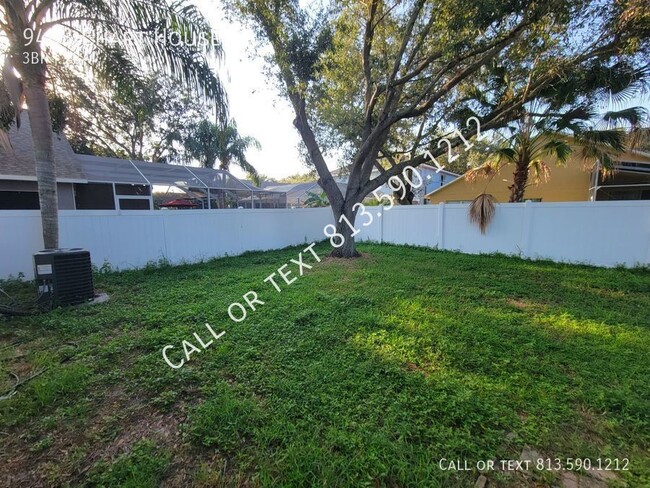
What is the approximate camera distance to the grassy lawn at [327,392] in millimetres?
1526

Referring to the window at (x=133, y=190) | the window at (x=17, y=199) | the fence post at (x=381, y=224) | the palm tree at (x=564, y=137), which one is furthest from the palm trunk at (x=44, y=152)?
the palm tree at (x=564, y=137)

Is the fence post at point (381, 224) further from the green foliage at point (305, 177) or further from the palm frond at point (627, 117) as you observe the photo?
the palm frond at point (627, 117)

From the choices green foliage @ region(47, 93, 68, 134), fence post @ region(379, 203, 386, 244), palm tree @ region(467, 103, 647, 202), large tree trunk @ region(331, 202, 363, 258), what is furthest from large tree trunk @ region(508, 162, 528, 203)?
green foliage @ region(47, 93, 68, 134)

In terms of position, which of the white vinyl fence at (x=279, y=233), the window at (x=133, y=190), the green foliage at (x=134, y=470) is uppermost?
the window at (x=133, y=190)

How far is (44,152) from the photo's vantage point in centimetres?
405

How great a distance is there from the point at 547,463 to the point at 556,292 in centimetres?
383

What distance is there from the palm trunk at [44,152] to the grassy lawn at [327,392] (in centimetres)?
161

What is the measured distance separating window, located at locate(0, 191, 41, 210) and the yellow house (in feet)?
51.0

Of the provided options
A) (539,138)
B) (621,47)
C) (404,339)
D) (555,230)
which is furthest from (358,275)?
(539,138)

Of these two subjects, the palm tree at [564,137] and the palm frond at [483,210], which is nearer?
the palm tree at [564,137]

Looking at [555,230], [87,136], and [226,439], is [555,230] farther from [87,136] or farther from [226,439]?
[87,136]

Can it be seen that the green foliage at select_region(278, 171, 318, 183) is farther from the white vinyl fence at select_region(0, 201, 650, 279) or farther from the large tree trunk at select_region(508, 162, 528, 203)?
the large tree trunk at select_region(508, 162, 528, 203)

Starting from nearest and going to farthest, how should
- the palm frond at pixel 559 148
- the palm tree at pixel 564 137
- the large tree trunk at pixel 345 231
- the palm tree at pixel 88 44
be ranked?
1. the palm tree at pixel 88 44
2. the palm tree at pixel 564 137
3. the palm frond at pixel 559 148
4. the large tree trunk at pixel 345 231

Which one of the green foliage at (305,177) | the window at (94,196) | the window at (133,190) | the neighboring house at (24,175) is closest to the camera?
the neighboring house at (24,175)
